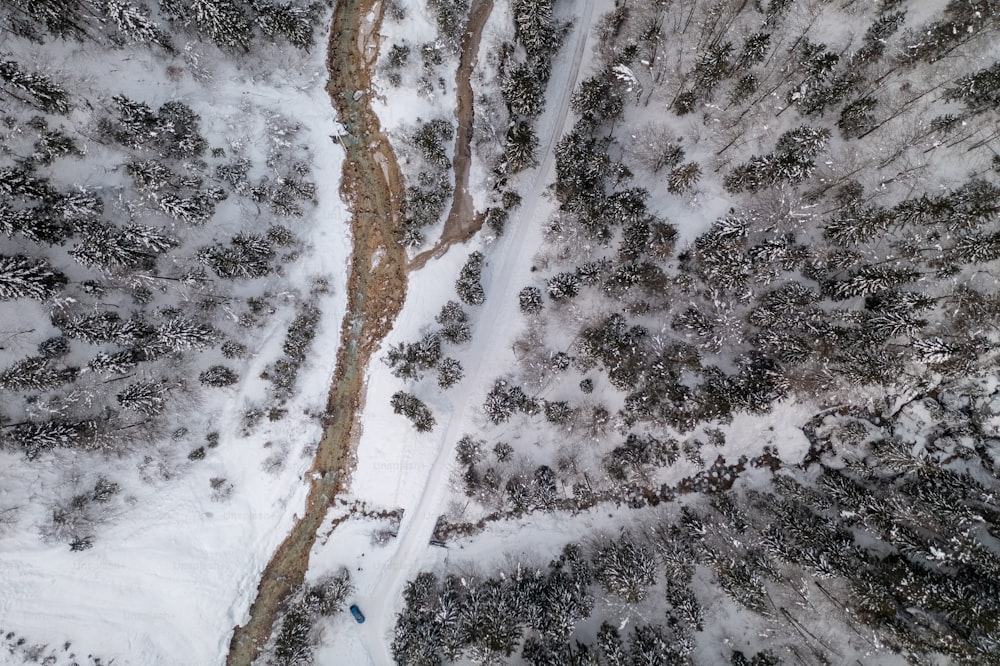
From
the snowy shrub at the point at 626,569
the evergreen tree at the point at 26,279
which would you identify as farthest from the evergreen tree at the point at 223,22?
the snowy shrub at the point at 626,569

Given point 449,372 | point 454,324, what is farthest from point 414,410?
point 454,324

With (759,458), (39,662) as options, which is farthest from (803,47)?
(39,662)

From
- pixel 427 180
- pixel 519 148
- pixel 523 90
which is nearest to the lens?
pixel 519 148

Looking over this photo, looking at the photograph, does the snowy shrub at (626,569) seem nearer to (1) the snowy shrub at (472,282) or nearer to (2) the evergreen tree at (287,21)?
(1) the snowy shrub at (472,282)

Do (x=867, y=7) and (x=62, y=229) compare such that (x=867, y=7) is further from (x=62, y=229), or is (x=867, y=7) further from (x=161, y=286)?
(x=62, y=229)

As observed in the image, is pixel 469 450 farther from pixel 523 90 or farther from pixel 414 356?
pixel 523 90

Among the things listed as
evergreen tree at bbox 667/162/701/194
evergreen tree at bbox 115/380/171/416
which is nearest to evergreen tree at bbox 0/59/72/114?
evergreen tree at bbox 115/380/171/416
